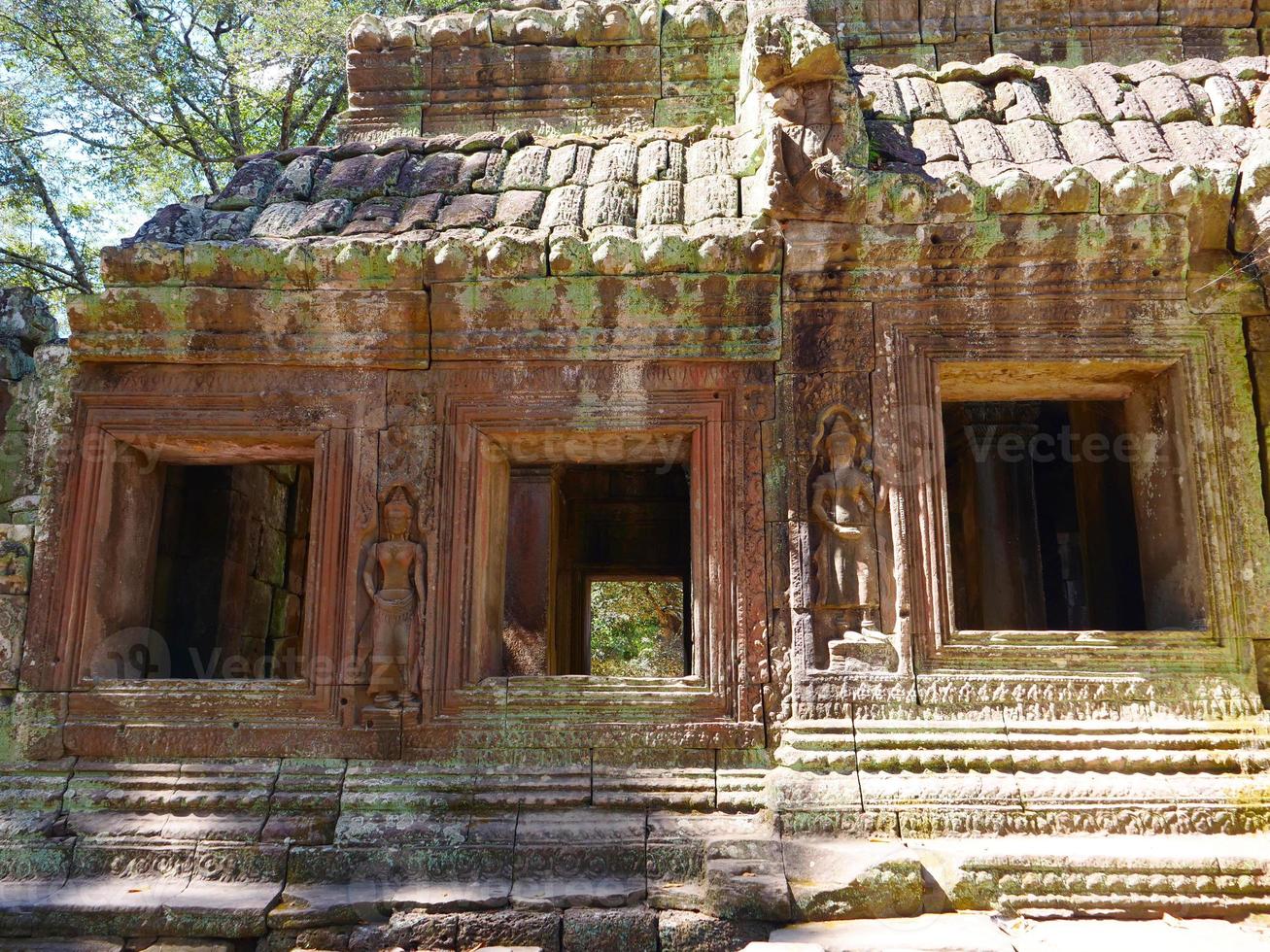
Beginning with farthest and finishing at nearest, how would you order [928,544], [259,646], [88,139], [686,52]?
1. [88,139]
2. [259,646]
3. [686,52]
4. [928,544]

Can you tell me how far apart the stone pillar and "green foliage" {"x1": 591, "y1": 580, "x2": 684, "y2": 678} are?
10.8 m

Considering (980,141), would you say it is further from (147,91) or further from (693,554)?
(147,91)

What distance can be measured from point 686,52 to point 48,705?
5811 mm

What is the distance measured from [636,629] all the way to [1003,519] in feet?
43.2

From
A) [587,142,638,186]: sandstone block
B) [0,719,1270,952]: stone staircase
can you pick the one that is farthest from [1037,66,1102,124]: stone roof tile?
[0,719,1270,952]: stone staircase

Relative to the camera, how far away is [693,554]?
16.8 ft

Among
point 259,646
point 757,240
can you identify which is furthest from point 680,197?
point 259,646

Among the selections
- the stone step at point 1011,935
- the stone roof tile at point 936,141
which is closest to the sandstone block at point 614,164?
the stone roof tile at point 936,141

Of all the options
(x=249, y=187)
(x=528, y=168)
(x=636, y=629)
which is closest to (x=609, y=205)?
(x=528, y=168)

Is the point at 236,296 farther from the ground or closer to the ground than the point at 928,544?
farther from the ground

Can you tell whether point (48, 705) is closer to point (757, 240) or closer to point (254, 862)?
point (254, 862)

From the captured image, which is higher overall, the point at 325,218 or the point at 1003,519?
the point at 325,218

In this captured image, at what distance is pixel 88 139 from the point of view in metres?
13.0

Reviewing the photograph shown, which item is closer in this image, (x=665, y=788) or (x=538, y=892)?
(x=538, y=892)
